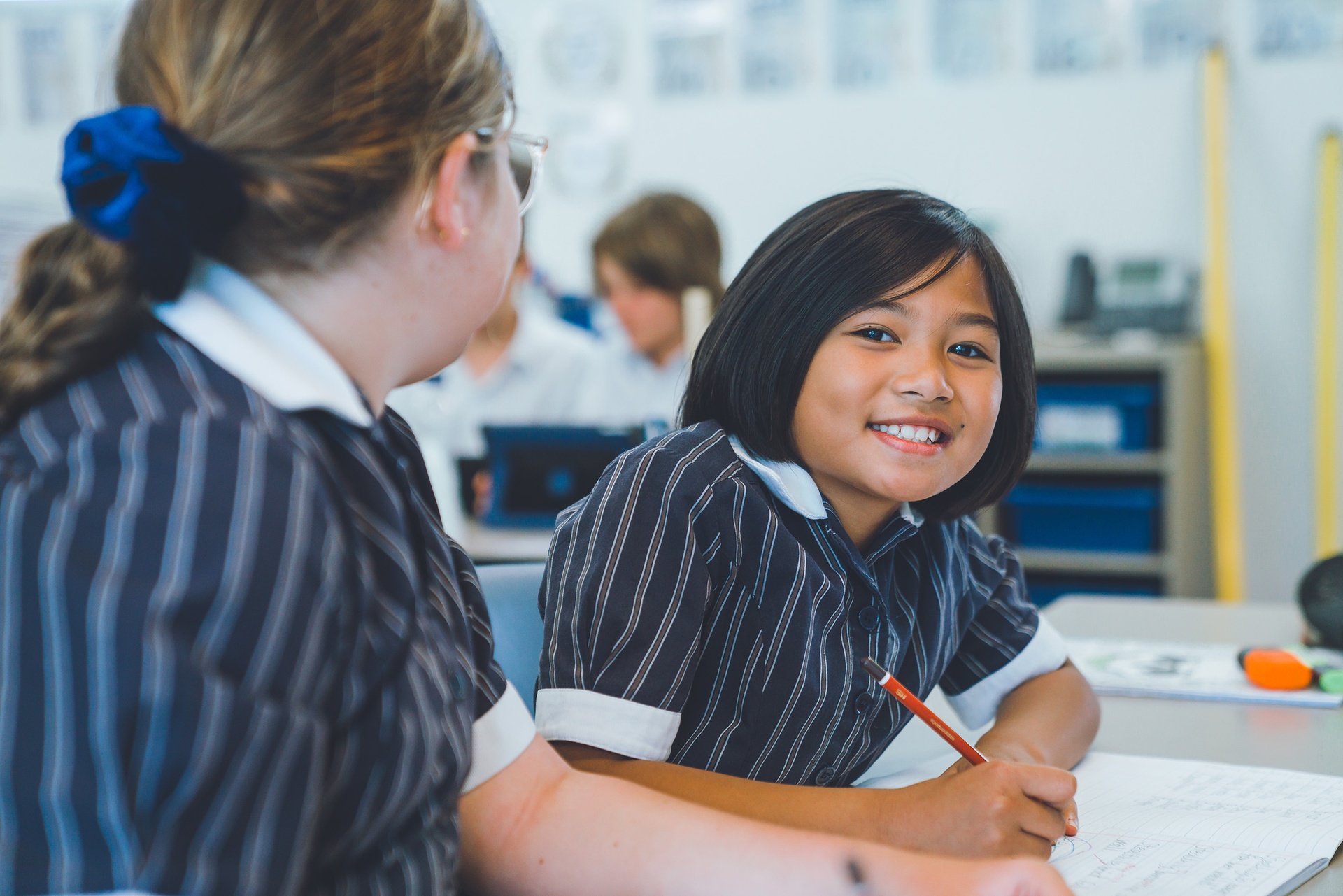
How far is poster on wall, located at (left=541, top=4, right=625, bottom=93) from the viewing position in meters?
3.77

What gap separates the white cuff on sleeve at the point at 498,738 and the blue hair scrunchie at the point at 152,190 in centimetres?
29

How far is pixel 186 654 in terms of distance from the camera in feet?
1.40

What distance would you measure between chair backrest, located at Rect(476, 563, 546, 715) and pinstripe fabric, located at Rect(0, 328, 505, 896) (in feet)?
1.78

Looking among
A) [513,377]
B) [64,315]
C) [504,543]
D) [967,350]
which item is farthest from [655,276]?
[64,315]

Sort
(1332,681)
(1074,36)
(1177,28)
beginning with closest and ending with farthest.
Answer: (1332,681)
(1177,28)
(1074,36)

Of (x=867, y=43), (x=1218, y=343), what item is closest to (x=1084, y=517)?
(x=1218, y=343)

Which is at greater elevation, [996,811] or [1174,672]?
[996,811]

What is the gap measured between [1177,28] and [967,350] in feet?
8.82

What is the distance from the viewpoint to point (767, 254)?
0.99 m

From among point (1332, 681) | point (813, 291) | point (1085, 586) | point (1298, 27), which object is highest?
point (1298, 27)

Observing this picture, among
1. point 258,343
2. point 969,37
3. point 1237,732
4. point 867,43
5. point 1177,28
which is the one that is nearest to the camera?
point 258,343

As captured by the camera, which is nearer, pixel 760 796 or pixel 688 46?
pixel 760 796

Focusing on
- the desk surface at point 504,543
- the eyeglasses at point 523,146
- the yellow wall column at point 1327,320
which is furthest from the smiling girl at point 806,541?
the yellow wall column at point 1327,320

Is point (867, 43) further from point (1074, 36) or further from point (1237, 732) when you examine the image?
point (1237, 732)
